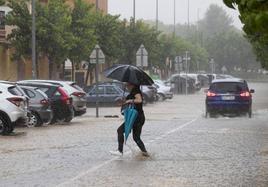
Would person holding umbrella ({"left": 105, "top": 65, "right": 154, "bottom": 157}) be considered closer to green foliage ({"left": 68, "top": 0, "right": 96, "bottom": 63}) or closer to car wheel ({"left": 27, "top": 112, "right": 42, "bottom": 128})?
car wheel ({"left": 27, "top": 112, "right": 42, "bottom": 128})

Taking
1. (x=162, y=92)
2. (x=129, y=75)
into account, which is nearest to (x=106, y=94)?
(x=162, y=92)

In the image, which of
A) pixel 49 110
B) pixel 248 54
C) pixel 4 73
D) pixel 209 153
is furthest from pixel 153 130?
pixel 248 54

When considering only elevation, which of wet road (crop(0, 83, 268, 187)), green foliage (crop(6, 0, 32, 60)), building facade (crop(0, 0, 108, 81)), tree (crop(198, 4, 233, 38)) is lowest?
wet road (crop(0, 83, 268, 187))

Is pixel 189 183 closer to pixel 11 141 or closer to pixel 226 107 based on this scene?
pixel 11 141

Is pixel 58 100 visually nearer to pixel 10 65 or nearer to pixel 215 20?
pixel 10 65

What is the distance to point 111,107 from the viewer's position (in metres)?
40.0

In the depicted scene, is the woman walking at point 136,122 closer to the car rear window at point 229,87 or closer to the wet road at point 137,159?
the wet road at point 137,159

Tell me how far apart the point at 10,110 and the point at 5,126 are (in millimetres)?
479

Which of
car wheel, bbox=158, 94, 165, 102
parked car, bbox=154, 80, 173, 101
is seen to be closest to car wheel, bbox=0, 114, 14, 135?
parked car, bbox=154, 80, 173, 101

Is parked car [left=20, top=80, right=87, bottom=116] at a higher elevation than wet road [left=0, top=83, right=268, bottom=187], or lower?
higher

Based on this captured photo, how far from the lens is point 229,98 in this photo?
2928 cm

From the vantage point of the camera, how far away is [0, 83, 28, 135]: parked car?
64.0 ft

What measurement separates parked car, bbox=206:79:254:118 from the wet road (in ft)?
22.6

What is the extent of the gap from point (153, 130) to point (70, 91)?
5922 millimetres
